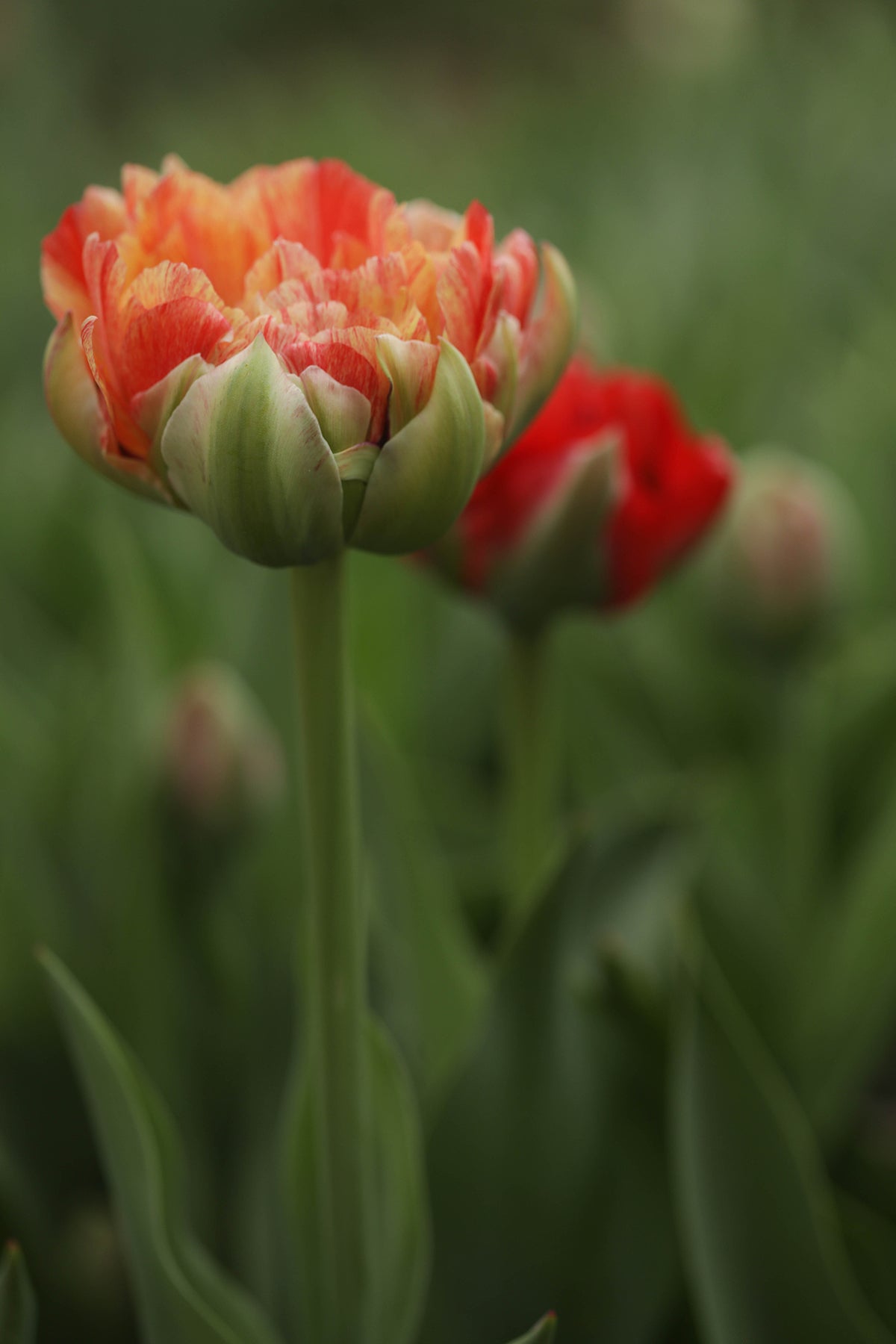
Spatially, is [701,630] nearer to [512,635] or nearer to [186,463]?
[512,635]

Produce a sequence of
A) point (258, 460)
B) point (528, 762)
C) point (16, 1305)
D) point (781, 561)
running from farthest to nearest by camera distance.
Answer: point (781, 561) < point (528, 762) < point (16, 1305) < point (258, 460)

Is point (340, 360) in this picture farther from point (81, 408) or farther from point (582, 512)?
point (582, 512)

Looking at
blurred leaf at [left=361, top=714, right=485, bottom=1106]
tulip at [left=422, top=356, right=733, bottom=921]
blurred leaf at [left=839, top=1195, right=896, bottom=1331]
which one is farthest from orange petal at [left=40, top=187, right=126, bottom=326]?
blurred leaf at [left=839, top=1195, right=896, bottom=1331]

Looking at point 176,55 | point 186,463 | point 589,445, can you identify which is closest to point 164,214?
point 186,463

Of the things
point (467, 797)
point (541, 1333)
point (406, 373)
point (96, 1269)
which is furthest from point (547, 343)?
point (467, 797)

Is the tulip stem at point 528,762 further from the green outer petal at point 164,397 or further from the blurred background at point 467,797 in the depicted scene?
the green outer petal at point 164,397

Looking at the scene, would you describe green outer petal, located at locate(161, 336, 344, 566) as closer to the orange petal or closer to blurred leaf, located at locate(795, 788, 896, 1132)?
the orange petal
